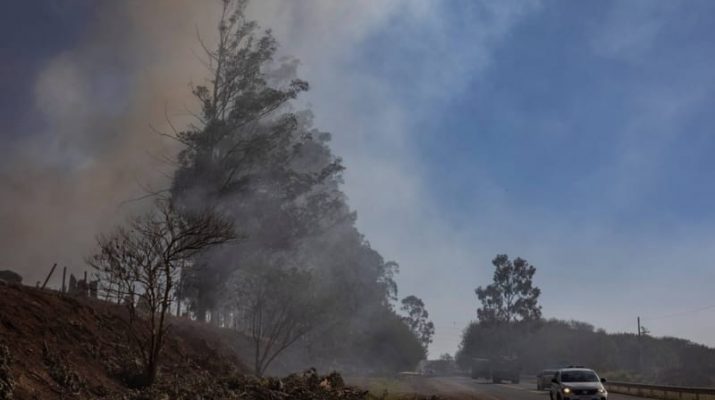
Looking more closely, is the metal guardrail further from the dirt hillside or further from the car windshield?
the dirt hillside

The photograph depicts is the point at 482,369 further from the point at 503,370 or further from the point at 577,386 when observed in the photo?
the point at 577,386

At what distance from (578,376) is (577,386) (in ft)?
3.81

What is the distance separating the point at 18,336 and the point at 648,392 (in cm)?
3021

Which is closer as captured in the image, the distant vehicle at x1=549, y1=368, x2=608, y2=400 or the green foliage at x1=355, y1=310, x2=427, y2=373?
the distant vehicle at x1=549, y1=368, x2=608, y2=400

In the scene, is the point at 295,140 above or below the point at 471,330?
above

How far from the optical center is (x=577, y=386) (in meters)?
23.3

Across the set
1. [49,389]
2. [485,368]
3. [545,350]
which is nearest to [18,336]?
[49,389]

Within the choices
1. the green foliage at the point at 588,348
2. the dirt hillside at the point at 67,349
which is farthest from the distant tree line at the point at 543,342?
the dirt hillside at the point at 67,349

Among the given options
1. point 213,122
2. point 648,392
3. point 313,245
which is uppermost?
point 213,122

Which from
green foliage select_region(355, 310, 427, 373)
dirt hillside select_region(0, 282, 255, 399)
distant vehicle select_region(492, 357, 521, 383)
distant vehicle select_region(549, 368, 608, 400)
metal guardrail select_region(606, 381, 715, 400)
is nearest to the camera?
dirt hillside select_region(0, 282, 255, 399)

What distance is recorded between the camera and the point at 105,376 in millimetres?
18016

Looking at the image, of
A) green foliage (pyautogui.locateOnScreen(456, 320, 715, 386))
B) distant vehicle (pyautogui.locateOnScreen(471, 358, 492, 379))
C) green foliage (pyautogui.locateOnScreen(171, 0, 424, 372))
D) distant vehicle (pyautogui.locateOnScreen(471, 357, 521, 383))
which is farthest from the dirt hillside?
green foliage (pyautogui.locateOnScreen(456, 320, 715, 386))

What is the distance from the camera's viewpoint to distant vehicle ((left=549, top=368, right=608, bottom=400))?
2298 centimetres

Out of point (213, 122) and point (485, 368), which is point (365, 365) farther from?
point (213, 122)
